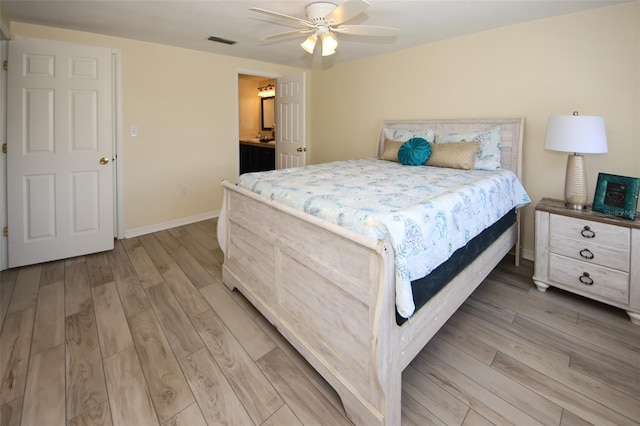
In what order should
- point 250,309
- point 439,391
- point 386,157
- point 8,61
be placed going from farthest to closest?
point 386,157
point 8,61
point 250,309
point 439,391

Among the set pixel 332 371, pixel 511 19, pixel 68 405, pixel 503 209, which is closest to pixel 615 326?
pixel 503 209

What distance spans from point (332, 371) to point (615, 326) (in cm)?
193

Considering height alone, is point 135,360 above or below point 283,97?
below

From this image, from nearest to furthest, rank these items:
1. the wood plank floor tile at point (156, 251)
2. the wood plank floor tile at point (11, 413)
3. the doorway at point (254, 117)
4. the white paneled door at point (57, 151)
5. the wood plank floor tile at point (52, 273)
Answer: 1. the wood plank floor tile at point (11, 413)
2. the wood plank floor tile at point (52, 273)
3. the white paneled door at point (57, 151)
4. the wood plank floor tile at point (156, 251)
5. the doorway at point (254, 117)

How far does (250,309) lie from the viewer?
2.21m

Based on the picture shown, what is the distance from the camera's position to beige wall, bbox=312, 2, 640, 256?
2387mm

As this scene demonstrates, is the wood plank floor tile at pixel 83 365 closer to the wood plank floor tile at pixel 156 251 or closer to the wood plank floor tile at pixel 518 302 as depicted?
the wood plank floor tile at pixel 156 251

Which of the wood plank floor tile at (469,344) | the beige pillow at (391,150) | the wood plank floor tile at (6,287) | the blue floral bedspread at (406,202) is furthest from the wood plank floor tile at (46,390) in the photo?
the beige pillow at (391,150)

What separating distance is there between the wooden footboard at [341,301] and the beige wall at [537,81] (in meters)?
1.45

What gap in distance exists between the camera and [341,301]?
141 cm

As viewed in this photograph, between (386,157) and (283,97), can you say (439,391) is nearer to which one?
(386,157)

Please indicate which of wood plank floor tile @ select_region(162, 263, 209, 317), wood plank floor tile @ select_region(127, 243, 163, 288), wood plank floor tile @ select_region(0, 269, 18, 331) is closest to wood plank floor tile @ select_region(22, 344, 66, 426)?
wood plank floor tile @ select_region(0, 269, 18, 331)

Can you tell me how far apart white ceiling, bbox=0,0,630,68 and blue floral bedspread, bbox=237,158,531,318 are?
4.21ft

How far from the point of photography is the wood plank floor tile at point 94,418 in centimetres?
134
